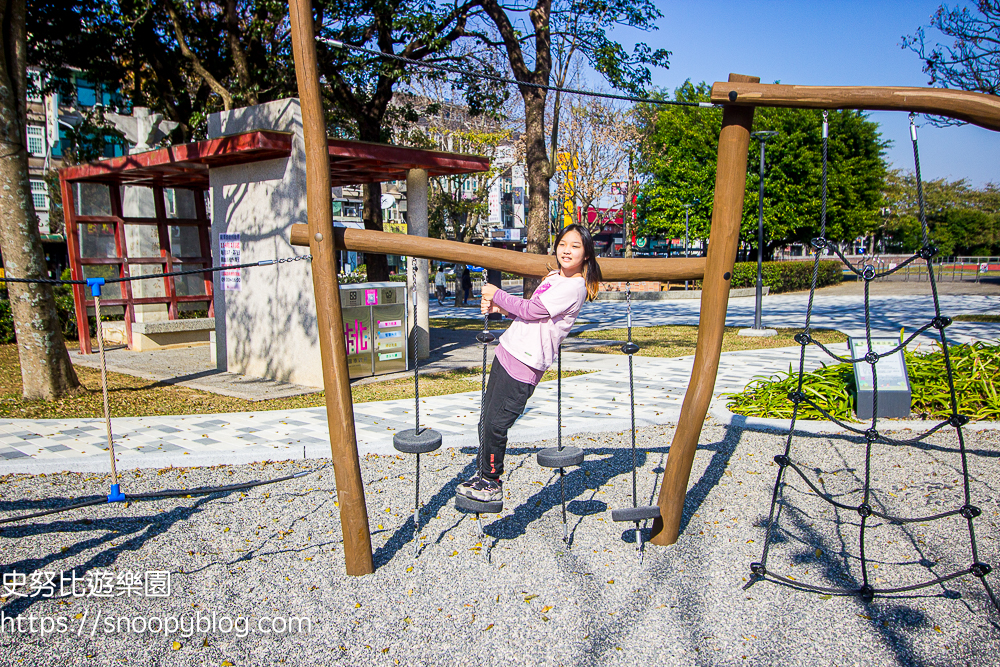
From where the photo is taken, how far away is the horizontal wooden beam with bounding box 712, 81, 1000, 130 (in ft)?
11.8

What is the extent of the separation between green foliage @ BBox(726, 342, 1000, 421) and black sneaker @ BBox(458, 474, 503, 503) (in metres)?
4.25

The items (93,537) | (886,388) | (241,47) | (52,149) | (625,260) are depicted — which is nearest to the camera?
(625,260)

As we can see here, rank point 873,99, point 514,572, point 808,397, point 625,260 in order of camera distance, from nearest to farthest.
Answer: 1. point 873,99
2. point 514,572
3. point 625,260
4. point 808,397

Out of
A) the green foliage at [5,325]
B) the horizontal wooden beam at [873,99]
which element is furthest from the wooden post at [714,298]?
the green foliage at [5,325]

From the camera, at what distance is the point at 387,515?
4.75m

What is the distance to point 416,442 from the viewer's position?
3.86 meters

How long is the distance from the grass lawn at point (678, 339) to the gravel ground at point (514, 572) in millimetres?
7383

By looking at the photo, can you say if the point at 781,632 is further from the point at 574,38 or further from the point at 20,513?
the point at 574,38

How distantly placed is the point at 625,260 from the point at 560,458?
1.25 metres

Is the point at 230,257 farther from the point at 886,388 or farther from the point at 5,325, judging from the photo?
the point at 886,388

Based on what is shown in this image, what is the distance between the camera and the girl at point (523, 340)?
12.9 feet

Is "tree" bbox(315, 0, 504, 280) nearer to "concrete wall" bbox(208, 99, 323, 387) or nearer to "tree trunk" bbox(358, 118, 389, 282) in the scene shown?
Answer: "tree trunk" bbox(358, 118, 389, 282)

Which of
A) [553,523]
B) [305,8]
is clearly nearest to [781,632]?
[553,523]

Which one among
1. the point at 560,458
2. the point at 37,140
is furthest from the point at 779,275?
the point at 37,140
